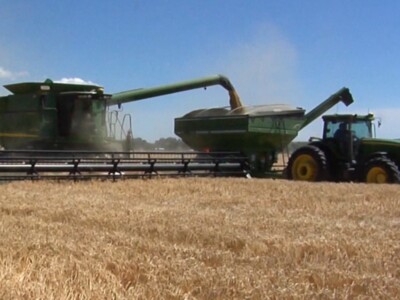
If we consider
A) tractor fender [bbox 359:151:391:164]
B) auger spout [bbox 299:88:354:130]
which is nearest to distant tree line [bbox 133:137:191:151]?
auger spout [bbox 299:88:354:130]

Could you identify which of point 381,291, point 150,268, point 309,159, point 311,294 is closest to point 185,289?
point 150,268

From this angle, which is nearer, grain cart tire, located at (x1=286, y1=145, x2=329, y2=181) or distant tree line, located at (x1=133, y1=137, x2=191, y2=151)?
grain cart tire, located at (x1=286, y1=145, x2=329, y2=181)

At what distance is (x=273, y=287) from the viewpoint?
2920 mm

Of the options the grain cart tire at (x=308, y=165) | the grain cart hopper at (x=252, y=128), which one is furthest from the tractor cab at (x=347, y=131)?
the grain cart hopper at (x=252, y=128)

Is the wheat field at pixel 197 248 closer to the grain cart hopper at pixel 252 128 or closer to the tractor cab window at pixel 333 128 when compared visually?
the tractor cab window at pixel 333 128

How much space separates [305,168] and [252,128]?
6.10ft

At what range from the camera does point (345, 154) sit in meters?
12.2

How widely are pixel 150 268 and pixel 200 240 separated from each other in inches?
42.3

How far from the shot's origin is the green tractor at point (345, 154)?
38.3 feet

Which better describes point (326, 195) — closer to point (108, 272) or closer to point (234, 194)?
point (234, 194)

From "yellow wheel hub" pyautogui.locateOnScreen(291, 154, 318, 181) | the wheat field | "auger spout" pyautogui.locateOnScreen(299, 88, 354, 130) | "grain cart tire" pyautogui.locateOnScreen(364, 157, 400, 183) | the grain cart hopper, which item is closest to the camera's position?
the wheat field

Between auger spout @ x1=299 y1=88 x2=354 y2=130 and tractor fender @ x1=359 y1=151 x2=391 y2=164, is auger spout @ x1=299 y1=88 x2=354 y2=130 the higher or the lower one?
the higher one

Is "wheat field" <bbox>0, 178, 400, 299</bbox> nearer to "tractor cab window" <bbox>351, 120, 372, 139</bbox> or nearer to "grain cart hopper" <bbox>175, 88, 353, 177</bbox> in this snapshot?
"tractor cab window" <bbox>351, 120, 372, 139</bbox>

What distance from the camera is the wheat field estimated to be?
289 cm
